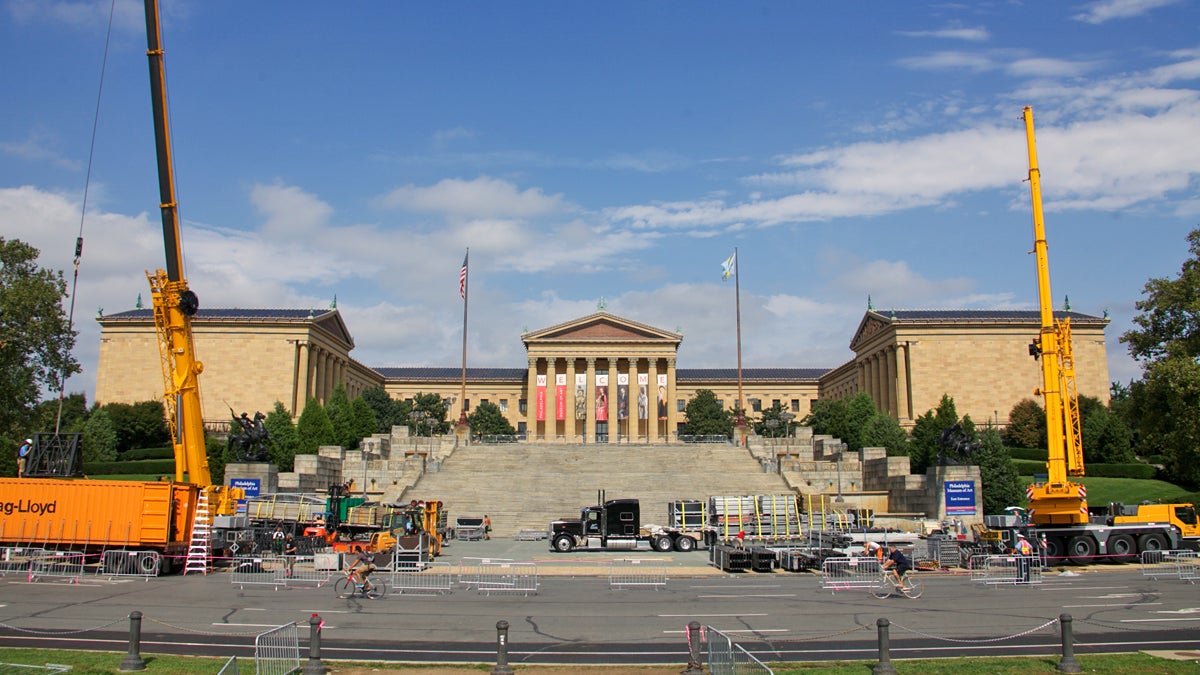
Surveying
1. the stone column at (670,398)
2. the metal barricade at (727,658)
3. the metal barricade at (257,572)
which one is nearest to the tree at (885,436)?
the stone column at (670,398)

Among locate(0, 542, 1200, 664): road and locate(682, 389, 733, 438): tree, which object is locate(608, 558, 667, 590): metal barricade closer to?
locate(0, 542, 1200, 664): road

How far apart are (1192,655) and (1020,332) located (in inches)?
3775

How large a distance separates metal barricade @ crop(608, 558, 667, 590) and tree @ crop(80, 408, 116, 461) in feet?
165

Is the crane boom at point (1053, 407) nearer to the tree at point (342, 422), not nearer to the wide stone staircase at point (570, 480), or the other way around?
the wide stone staircase at point (570, 480)

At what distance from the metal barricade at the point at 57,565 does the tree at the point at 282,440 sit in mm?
→ 32984

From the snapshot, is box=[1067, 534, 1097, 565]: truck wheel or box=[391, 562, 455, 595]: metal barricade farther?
box=[1067, 534, 1097, 565]: truck wheel

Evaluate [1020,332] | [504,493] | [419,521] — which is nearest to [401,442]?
[504,493]

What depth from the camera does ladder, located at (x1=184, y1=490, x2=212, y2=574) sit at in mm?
29913

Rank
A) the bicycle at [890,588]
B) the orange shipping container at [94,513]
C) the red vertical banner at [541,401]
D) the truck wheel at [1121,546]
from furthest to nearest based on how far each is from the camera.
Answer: the red vertical banner at [541,401] < the truck wheel at [1121,546] < the orange shipping container at [94,513] < the bicycle at [890,588]

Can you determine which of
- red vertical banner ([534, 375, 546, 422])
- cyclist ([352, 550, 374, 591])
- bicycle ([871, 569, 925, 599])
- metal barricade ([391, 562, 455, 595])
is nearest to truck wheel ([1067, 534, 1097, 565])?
bicycle ([871, 569, 925, 599])

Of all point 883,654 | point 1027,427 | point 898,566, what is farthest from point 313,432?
point 1027,427

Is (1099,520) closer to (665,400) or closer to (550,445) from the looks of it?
(550,445)

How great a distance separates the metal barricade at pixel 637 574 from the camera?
26.7 meters

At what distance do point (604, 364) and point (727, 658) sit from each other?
108160mm
